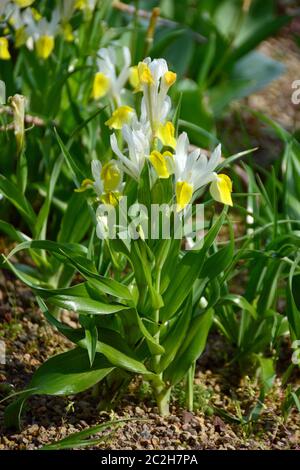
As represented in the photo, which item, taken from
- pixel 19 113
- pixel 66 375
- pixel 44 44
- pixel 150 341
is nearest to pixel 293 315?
pixel 150 341

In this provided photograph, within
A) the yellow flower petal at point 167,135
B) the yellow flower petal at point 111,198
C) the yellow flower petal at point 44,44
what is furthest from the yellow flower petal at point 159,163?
the yellow flower petal at point 44,44

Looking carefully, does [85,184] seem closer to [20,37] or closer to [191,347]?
[191,347]

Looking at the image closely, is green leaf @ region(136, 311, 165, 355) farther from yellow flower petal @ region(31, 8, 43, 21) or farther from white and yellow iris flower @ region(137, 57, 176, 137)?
yellow flower petal @ region(31, 8, 43, 21)

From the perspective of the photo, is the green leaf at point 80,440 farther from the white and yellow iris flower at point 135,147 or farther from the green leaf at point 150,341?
the white and yellow iris flower at point 135,147

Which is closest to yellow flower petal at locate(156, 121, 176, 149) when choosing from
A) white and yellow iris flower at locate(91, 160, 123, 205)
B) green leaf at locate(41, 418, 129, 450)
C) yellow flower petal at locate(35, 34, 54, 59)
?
white and yellow iris flower at locate(91, 160, 123, 205)

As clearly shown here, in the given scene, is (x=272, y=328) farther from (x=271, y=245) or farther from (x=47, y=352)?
(x=47, y=352)

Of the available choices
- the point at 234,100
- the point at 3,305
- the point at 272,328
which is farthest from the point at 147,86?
the point at 234,100

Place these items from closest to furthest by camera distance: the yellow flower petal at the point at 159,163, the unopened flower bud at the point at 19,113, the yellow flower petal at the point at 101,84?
the yellow flower petal at the point at 159,163 < the unopened flower bud at the point at 19,113 < the yellow flower petal at the point at 101,84
